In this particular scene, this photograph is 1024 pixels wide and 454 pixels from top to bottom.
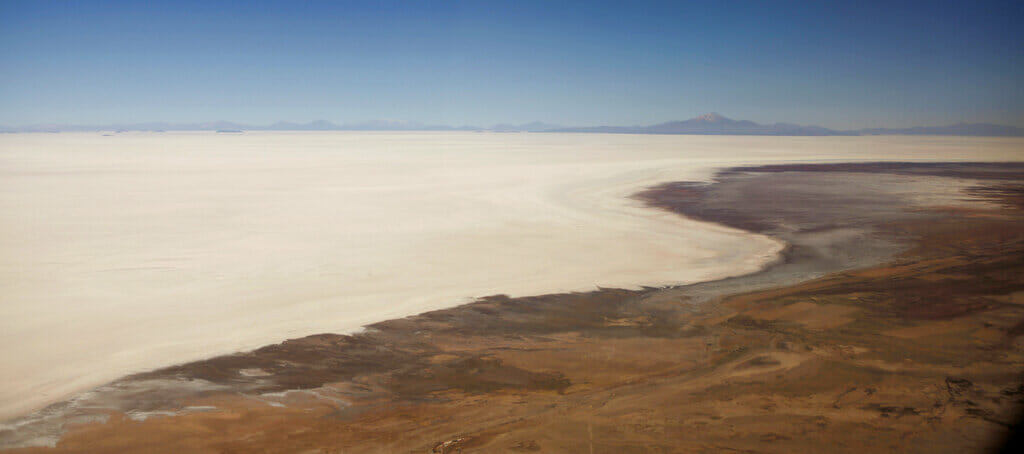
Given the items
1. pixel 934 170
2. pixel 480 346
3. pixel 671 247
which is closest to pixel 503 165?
pixel 934 170

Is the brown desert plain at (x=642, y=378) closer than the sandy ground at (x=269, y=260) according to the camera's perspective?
Yes

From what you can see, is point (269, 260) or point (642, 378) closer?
point (642, 378)

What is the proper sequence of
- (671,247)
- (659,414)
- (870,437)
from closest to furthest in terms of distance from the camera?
(870,437) < (659,414) < (671,247)

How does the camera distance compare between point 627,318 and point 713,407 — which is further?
point 627,318

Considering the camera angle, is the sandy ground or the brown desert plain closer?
the brown desert plain

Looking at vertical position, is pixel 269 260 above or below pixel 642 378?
above

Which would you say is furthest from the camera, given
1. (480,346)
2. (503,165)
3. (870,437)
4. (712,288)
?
(503,165)

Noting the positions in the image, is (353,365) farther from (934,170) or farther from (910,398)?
(934,170)
